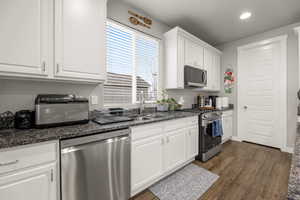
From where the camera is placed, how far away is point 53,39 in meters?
1.29

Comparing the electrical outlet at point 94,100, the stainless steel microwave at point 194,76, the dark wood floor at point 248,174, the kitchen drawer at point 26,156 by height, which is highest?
the stainless steel microwave at point 194,76

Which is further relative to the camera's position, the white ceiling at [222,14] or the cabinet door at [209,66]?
the cabinet door at [209,66]

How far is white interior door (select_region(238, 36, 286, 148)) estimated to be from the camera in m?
2.98

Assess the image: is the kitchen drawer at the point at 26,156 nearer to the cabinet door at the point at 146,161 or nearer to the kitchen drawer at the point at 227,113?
the cabinet door at the point at 146,161

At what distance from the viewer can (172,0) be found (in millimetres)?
2146

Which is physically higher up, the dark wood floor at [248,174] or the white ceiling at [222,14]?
the white ceiling at [222,14]

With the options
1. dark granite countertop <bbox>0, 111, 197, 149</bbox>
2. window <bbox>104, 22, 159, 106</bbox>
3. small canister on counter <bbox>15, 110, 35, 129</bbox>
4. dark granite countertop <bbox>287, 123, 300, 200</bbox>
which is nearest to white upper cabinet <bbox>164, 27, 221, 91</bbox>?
window <bbox>104, 22, 159, 106</bbox>

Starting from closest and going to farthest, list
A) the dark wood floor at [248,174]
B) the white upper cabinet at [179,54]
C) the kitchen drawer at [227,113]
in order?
1. the dark wood floor at [248,174]
2. the white upper cabinet at [179,54]
3. the kitchen drawer at [227,113]

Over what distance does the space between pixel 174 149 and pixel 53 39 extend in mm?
2056

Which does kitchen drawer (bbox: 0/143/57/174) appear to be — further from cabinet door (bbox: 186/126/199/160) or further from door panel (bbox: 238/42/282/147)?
door panel (bbox: 238/42/282/147)

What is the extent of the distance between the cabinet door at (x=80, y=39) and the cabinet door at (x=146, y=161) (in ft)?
3.20

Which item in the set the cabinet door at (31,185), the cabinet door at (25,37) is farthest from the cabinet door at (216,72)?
the cabinet door at (31,185)

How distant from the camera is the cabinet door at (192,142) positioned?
228cm

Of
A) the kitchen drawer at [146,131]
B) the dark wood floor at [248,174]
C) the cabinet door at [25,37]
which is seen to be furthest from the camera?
the dark wood floor at [248,174]
